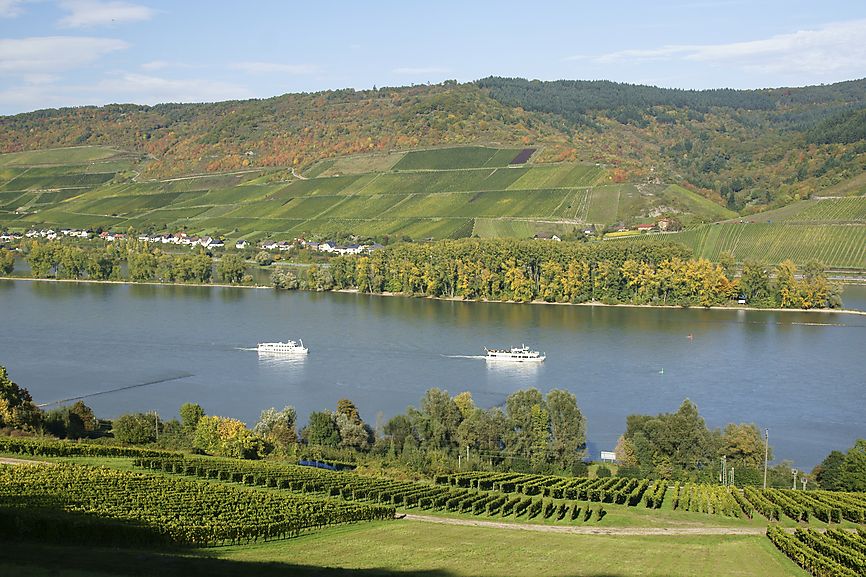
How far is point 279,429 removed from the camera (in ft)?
96.3

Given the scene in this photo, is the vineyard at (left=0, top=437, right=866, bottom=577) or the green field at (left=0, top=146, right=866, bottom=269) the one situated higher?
the green field at (left=0, top=146, right=866, bottom=269)

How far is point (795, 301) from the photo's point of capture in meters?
57.0

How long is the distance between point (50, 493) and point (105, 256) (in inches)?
2189

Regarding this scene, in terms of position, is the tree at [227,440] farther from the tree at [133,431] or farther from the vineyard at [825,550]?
the vineyard at [825,550]

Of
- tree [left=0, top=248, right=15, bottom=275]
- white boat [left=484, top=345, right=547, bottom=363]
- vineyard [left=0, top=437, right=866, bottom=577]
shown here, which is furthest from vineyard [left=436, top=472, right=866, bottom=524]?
tree [left=0, top=248, right=15, bottom=275]

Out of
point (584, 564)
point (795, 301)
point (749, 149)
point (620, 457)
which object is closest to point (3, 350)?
point (620, 457)

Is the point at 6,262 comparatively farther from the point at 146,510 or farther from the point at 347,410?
the point at 146,510

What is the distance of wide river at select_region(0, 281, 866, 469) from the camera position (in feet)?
114

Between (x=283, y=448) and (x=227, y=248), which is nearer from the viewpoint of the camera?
(x=283, y=448)

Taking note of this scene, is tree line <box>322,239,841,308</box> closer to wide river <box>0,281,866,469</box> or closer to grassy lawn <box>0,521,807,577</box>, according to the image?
wide river <box>0,281,866,469</box>

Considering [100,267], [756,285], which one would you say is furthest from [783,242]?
[100,267]

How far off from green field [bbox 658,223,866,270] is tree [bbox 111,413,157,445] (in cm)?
4860

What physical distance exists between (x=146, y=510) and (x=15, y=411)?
12.4 metres

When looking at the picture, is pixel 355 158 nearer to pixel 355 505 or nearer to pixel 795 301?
pixel 795 301
